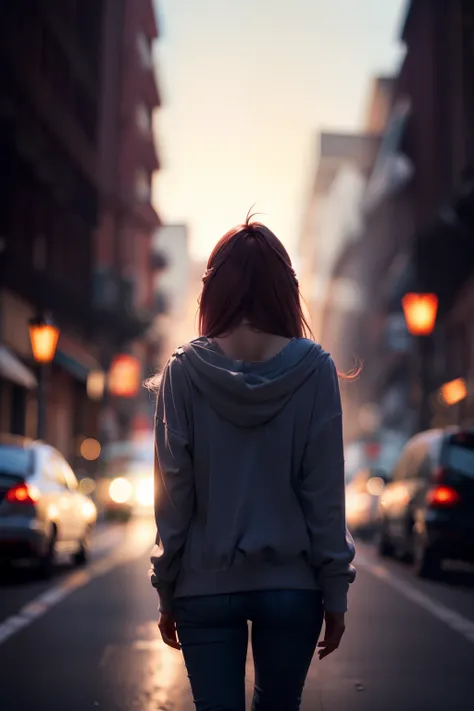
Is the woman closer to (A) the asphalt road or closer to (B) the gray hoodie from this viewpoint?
(B) the gray hoodie

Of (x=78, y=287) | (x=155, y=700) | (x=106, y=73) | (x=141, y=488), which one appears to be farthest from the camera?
(x=106, y=73)

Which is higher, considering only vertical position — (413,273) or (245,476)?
(413,273)

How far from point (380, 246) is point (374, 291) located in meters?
5.94

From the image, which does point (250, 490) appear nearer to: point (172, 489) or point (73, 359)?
point (172, 489)

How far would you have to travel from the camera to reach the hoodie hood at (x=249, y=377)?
3303 mm

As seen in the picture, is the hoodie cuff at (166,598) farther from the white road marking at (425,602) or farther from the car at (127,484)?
the car at (127,484)

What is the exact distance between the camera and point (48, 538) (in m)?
14.8

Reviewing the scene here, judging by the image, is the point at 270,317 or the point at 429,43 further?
the point at 429,43

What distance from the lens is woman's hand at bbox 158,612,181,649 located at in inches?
132

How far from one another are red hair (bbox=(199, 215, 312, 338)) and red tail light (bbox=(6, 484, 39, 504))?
11152 mm

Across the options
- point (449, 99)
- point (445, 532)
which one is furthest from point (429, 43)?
point (445, 532)

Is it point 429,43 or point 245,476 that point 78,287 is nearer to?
point 429,43

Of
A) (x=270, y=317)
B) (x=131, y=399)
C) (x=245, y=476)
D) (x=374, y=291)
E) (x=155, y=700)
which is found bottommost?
(x=155, y=700)

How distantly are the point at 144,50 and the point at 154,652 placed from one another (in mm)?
60455
